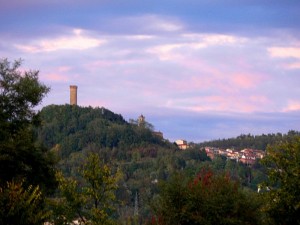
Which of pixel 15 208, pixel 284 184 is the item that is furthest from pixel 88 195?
pixel 15 208

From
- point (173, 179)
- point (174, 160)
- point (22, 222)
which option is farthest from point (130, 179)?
point (22, 222)

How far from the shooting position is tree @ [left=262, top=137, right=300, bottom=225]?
107ft

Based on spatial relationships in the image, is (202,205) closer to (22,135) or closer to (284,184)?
(284,184)

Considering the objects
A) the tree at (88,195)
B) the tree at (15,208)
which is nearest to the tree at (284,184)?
the tree at (88,195)

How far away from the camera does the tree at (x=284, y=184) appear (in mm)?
32531

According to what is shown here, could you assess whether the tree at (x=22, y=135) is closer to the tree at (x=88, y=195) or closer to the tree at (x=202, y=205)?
the tree at (x=88, y=195)

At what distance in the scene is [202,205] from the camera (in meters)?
38.1

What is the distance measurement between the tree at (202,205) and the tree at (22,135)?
22.1ft

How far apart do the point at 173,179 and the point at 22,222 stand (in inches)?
671

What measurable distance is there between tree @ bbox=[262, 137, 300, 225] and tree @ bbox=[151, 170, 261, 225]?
13.6ft

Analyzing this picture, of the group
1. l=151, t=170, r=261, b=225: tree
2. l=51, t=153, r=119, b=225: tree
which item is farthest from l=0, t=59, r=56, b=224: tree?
l=151, t=170, r=261, b=225: tree

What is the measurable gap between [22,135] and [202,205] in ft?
35.3

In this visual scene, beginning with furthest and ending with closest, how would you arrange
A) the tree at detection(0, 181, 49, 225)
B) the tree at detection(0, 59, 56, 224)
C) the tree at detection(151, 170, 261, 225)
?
the tree at detection(151, 170, 261, 225), the tree at detection(0, 59, 56, 224), the tree at detection(0, 181, 49, 225)

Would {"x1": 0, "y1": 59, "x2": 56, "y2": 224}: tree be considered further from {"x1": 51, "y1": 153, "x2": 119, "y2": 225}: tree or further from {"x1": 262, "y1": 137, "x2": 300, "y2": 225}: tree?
{"x1": 262, "y1": 137, "x2": 300, "y2": 225}: tree
